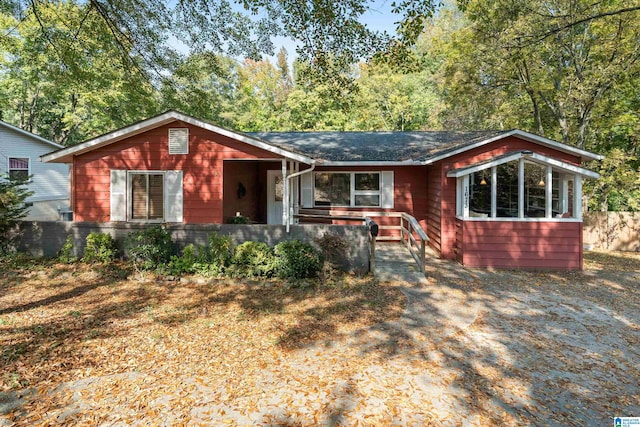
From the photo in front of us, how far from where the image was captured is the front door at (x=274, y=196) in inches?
497

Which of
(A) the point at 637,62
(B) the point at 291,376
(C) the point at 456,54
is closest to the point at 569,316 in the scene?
(B) the point at 291,376

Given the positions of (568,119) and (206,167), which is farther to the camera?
(568,119)

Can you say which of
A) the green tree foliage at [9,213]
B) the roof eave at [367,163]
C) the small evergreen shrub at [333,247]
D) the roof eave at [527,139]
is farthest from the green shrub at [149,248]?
the roof eave at [527,139]

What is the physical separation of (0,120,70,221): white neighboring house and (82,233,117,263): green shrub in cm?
850

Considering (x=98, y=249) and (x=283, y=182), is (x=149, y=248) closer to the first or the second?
(x=98, y=249)

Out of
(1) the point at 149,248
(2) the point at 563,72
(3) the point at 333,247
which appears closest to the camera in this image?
(3) the point at 333,247

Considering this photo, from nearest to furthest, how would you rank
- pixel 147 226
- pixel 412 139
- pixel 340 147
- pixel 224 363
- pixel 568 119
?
pixel 224 363, pixel 147 226, pixel 340 147, pixel 412 139, pixel 568 119

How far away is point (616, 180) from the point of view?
13648mm

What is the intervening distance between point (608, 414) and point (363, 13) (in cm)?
790

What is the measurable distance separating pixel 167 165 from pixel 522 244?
30.9 feet

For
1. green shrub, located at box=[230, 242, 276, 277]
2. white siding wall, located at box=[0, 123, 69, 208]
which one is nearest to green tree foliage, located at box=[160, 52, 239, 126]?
green shrub, located at box=[230, 242, 276, 277]

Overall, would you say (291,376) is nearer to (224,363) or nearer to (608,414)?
(224,363)

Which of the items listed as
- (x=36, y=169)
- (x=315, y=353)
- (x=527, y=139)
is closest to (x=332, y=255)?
(x=315, y=353)

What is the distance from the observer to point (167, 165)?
358 inches
